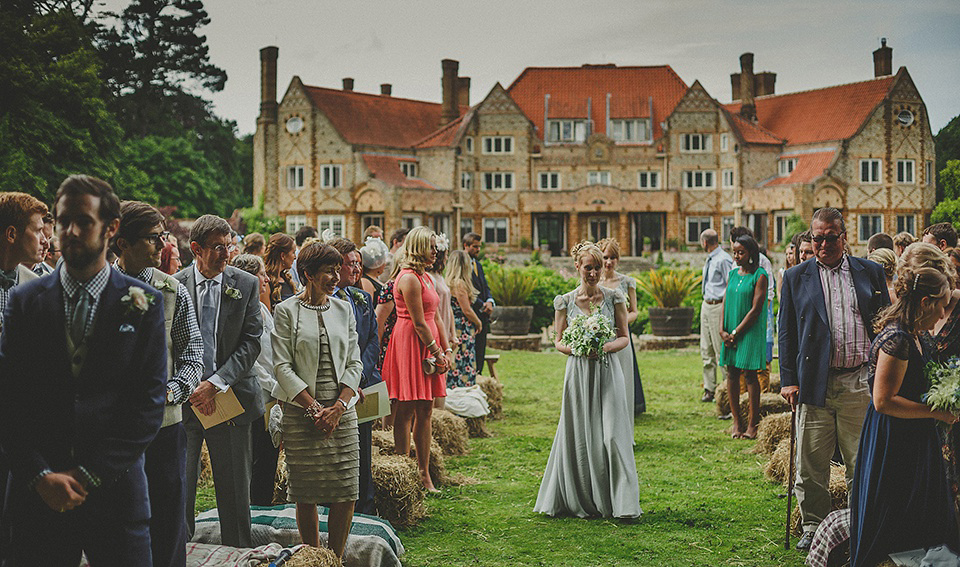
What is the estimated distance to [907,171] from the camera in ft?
166

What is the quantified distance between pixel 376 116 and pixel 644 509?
1869 inches

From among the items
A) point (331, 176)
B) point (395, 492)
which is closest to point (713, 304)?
point (395, 492)

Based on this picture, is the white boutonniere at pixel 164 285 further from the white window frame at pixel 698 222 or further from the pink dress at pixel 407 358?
the white window frame at pixel 698 222

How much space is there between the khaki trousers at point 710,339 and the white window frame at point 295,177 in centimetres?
4038

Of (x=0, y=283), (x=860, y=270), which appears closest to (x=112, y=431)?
(x=0, y=283)

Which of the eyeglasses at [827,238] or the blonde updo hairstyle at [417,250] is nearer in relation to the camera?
the eyeglasses at [827,238]

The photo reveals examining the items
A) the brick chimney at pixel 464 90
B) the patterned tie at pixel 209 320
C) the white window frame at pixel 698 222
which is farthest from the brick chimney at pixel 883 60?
the patterned tie at pixel 209 320

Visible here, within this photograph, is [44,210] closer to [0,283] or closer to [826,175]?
[0,283]

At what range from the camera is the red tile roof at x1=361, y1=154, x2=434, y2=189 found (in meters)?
50.6

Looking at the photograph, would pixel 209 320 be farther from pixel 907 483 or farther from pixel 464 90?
pixel 464 90

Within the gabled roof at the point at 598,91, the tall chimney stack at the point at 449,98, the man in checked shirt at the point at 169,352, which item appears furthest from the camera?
the tall chimney stack at the point at 449,98

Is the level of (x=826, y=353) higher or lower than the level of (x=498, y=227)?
lower

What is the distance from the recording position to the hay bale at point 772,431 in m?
9.50

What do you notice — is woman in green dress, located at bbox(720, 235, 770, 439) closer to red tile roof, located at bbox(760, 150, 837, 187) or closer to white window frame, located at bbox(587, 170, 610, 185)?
red tile roof, located at bbox(760, 150, 837, 187)
